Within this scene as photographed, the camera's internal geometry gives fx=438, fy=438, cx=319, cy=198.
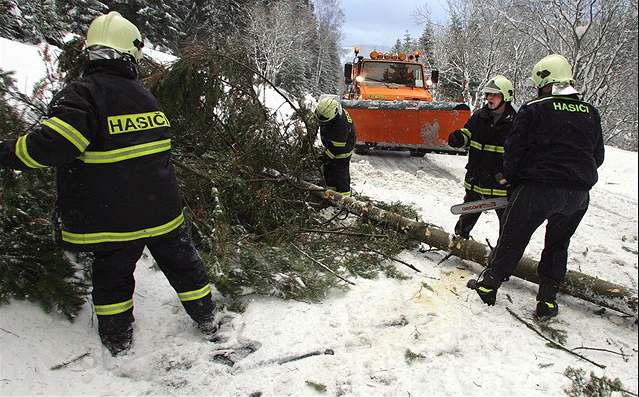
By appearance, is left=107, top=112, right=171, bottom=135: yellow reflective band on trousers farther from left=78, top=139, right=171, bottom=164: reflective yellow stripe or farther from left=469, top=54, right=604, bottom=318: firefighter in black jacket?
left=469, top=54, right=604, bottom=318: firefighter in black jacket

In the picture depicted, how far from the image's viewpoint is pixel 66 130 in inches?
86.6

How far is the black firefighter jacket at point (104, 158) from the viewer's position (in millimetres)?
2236

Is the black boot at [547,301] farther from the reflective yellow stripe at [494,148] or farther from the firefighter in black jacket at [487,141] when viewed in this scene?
the reflective yellow stripe at [494,148]

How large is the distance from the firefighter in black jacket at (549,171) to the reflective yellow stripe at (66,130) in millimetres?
2902

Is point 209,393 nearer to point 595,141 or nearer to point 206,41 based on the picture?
point 595,141

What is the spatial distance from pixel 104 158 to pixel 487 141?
11.7 feet

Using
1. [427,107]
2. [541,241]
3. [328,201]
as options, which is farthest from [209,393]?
[427,107]

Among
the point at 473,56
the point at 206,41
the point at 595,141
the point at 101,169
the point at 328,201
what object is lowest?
the point at 328,201

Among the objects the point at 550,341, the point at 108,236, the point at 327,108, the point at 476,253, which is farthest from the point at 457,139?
the point at 108,236

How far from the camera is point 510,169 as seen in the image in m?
3.34

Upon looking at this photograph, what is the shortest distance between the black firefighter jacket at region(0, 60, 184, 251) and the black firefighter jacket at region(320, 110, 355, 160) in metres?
3.13

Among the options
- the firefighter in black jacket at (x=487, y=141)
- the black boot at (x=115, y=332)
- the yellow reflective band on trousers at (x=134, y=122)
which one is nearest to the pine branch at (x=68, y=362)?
the black boot at (x=115, y=332)

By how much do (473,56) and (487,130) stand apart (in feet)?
86.6

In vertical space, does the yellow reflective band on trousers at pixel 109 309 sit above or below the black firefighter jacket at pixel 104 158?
below
